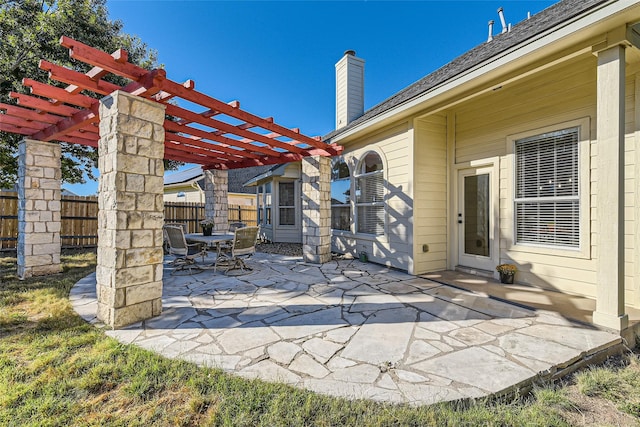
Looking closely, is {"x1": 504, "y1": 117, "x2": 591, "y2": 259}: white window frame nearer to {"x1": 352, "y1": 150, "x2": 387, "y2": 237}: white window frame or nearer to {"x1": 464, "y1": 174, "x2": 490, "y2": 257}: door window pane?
{"x1": 464, "y1": 174, "x2": 490, "y2": 257}: door window pane

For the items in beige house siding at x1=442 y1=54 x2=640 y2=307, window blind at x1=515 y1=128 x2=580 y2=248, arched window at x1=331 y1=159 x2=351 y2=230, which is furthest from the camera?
arched window at x1=331 y1=159 x2=351 y2=230

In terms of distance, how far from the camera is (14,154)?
25.1 feet

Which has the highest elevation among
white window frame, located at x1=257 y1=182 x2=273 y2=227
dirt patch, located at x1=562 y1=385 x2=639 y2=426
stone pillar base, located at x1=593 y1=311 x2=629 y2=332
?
white window frame, located at x1=257 y1=182 x2=273 y2=227

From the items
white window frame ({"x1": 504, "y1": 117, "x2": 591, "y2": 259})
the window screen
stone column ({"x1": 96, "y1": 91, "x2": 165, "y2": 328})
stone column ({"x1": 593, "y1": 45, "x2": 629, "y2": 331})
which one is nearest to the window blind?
white window frame ({"x1": 504, "y1": 117, "x2": 591, "y2": 259})

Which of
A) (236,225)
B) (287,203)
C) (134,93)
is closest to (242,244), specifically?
(134,93)

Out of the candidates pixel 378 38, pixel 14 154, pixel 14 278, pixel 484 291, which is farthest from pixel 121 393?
pixel 378 38

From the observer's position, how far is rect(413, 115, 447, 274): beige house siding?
5.53 metres

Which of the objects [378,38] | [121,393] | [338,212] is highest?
[378,38]

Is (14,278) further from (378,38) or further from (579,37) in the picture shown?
(378,38)

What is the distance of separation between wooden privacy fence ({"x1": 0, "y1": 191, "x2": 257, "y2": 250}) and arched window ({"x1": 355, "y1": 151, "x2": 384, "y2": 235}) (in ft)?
23.9

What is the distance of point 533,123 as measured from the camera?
4.37m

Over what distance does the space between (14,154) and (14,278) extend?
4559 mm

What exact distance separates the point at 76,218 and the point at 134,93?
26.0ft

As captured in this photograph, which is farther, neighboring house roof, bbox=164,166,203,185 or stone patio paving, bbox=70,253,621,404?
neighboring house roof, bbox=164,166,203,185
